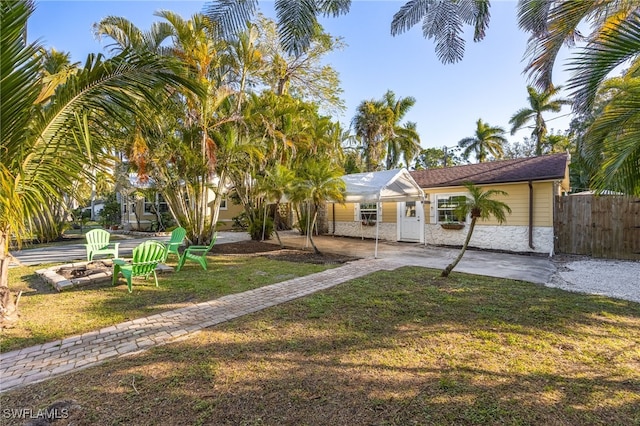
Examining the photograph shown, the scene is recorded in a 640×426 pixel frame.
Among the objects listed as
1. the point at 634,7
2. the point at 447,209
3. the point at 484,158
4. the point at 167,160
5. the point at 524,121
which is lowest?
the point at 447,209

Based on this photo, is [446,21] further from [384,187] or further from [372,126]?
[372,126]

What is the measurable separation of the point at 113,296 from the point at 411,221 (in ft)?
39.1

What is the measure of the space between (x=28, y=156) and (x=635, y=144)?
746 cm

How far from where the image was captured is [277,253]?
36.0ft

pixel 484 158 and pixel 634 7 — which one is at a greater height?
pixel 484 158

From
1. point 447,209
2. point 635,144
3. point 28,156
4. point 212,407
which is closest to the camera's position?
point 212,407

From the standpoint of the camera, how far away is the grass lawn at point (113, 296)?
4215mm

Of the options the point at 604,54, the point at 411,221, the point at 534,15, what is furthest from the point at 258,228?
the point at 604,54

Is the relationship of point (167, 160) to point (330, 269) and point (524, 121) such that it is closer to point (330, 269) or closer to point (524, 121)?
point (330, 269)

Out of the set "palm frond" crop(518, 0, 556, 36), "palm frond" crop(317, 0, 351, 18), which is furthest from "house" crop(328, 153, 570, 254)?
"palm frond" crop(317, 0, 351, 18)

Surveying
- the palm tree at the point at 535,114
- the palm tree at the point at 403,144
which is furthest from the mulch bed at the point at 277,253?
the palm tree at the point at 535,114

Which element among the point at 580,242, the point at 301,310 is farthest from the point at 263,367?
the point at 580,242

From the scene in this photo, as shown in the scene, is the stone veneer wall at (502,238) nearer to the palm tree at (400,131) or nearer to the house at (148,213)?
the palm tree at (400,131)

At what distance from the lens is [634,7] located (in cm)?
403
